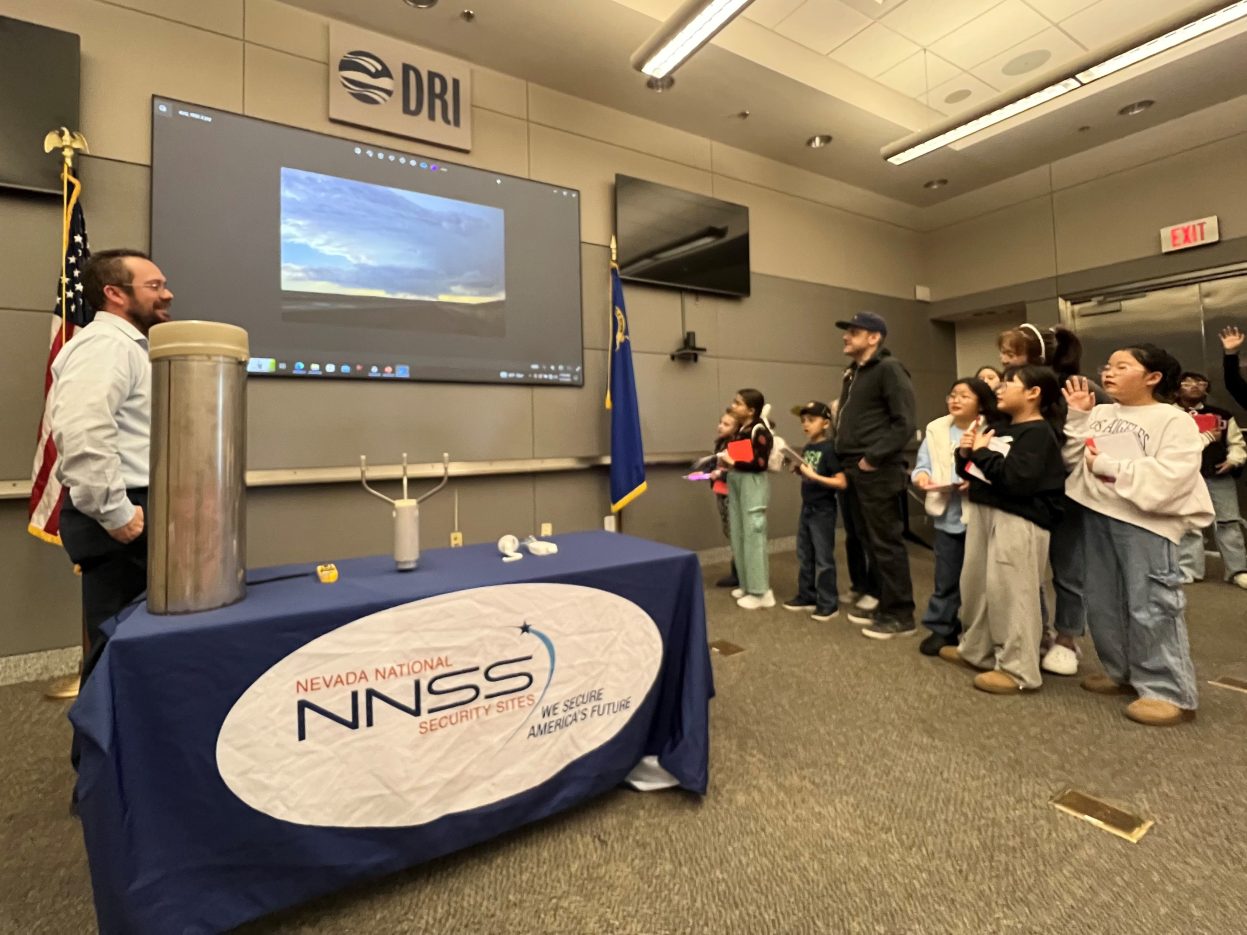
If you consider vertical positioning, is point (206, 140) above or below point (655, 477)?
above

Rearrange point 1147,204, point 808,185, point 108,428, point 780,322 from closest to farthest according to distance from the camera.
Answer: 1. point 108,428
2. point 1147,204
3. point 780,322
4. point 808,185

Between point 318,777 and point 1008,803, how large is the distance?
5.54 ft

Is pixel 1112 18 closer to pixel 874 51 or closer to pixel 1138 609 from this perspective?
pixel 874 51

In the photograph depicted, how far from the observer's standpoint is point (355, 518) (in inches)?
123

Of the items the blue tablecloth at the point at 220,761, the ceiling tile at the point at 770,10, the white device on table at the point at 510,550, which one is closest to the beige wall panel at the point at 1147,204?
the ceiling tile at the point at 770,10

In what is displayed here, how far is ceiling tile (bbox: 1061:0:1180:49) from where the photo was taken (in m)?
3.36

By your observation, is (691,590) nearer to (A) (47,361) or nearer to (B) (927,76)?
(A) (47,361)

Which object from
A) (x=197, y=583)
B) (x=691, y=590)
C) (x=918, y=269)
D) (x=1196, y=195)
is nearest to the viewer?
→ (x=197, y=583)

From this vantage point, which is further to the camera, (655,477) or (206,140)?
(655,477)

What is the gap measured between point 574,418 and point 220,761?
2938 millimetres

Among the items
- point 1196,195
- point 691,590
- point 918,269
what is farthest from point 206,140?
point 1196,195

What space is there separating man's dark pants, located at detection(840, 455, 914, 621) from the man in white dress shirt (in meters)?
2.88

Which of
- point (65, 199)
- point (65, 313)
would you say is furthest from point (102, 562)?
point (65, 199)

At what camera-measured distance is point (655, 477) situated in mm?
4215
